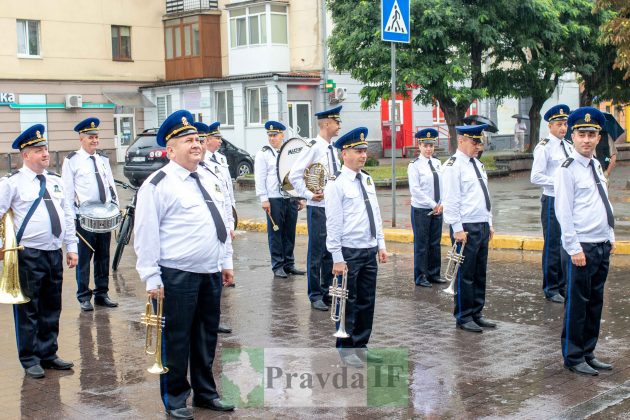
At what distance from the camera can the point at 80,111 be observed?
42.6 metres

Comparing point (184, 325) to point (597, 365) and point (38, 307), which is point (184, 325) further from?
point (597, 365)

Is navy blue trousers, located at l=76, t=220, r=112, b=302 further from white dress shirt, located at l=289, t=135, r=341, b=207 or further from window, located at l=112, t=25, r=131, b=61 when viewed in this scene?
window, located at l=112, t=25, r=131, b=61

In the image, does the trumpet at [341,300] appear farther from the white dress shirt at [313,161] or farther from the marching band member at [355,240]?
the white dress shirt at [313,161]

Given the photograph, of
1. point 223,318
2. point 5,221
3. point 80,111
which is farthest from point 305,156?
point 80,111

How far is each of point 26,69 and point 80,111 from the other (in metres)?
3.21

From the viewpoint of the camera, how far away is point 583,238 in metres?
7.57

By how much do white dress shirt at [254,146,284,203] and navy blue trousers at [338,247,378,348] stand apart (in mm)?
4634

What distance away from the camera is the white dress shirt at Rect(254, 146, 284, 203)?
40.8 feet

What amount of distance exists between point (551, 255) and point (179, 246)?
18.7ft

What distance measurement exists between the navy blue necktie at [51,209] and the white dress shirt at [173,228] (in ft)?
6.01

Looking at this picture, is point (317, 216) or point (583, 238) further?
point (317, 216)

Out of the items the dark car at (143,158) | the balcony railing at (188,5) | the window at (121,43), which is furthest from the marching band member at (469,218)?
the window at (121,43)

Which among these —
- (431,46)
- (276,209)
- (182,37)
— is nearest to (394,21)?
(276,209)

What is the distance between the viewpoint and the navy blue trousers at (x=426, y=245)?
11703 mm
